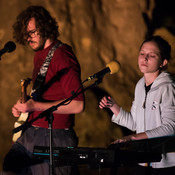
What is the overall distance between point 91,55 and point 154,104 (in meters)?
1.92

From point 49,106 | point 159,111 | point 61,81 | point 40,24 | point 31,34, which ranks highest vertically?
point 40,24

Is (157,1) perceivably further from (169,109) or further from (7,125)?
(7,125)

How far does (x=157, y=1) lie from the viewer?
155 inches

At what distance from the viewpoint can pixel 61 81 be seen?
8.47ft

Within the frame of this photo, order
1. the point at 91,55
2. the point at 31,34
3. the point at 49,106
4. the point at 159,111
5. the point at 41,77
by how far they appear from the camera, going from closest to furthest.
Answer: the point at 159,111
the point at 49,106
the point at 41,77
the point at 31,34
the point at 91,55

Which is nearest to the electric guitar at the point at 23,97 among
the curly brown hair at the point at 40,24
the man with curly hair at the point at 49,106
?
the man with curly hair at the point at 49,106

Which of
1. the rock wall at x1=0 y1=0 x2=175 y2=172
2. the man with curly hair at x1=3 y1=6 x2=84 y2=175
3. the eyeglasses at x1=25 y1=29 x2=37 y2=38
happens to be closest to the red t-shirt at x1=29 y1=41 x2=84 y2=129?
the man with curly hair at x1=3 y1=6 x2=84 y2=175

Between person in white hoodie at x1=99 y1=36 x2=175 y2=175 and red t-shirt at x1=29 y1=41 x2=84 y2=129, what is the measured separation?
351mm

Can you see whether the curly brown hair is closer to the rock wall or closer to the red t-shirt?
the red t-shirt

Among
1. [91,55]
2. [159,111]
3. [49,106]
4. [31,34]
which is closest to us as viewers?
[159,111]

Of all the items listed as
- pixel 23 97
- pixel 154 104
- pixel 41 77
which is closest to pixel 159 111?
pixel 154 104

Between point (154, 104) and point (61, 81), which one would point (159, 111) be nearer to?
point (154, 104)

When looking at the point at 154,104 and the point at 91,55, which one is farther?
the point at 91,55

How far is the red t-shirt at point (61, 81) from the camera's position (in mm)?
2537
